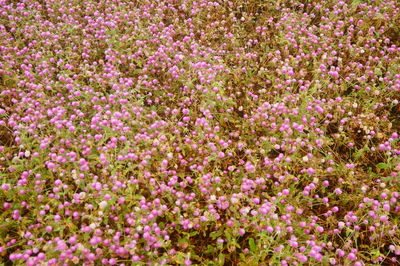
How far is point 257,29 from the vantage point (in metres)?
5.36

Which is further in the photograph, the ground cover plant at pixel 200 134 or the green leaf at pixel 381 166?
the green leaf at pixel 381 166

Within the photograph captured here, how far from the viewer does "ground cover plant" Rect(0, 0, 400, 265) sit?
2.99 meters

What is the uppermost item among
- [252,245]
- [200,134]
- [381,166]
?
[200,134]

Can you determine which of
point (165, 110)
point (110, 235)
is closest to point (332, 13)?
point (165, 110)

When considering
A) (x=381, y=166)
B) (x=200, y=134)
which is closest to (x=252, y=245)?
(x=200, y=134)

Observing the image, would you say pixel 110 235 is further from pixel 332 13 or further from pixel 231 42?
pixel 332 13

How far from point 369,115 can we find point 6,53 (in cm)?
507

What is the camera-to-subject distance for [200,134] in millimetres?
3666

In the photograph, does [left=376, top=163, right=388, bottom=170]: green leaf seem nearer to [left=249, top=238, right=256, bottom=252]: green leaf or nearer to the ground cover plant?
the ground cover plant

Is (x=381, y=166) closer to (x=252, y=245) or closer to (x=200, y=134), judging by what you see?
(x=252, y=245)

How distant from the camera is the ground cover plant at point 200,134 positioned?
9.80ft

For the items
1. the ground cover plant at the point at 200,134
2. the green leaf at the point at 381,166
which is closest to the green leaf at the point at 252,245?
the ground cover plant at the point at 200,134

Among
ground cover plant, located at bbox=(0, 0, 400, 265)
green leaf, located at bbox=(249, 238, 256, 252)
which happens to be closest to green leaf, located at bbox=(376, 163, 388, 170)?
ground cover plant, located at bbox=(0, 0, 400, 265)

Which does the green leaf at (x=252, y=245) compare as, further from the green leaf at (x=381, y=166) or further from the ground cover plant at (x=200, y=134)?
the green leaf at (x=381, y=166)
